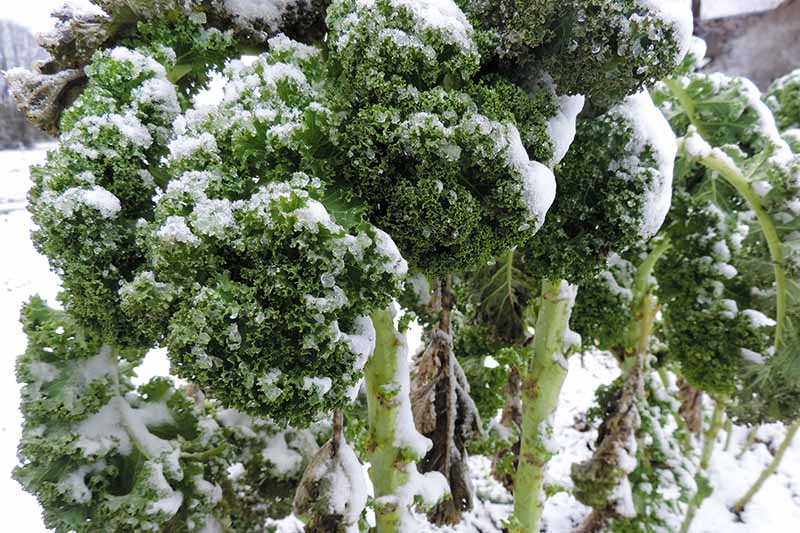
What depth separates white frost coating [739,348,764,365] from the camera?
1507mm

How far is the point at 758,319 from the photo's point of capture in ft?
5.07

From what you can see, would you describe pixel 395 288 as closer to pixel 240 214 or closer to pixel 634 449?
pixel 240 214

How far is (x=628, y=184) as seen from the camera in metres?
1.05

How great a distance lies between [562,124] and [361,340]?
1.63ft

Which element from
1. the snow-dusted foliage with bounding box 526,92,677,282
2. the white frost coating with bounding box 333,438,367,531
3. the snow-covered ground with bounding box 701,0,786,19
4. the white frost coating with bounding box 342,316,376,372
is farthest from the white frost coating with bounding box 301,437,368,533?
the snow-covered ground with bounding box 701,0,786,19

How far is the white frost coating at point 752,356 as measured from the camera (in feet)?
4.94

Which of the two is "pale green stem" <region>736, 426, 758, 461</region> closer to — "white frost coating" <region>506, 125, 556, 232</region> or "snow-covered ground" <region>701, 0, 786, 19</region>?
"white frost coating" <region>506, 125, 556, 232</region>

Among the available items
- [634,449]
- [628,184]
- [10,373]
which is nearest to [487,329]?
[634,449]

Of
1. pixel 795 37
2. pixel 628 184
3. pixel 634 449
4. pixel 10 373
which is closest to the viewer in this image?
pixel 628 184

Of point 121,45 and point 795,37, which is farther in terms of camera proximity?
point 795,37

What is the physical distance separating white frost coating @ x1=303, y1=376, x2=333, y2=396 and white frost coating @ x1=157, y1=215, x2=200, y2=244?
22cm

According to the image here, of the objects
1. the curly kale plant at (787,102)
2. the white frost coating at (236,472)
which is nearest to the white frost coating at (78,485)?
the white frost coating at (236,472)

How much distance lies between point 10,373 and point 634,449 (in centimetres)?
249

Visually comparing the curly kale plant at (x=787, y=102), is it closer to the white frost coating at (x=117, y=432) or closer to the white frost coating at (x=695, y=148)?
the white frost coating at (x=695, y=148)
